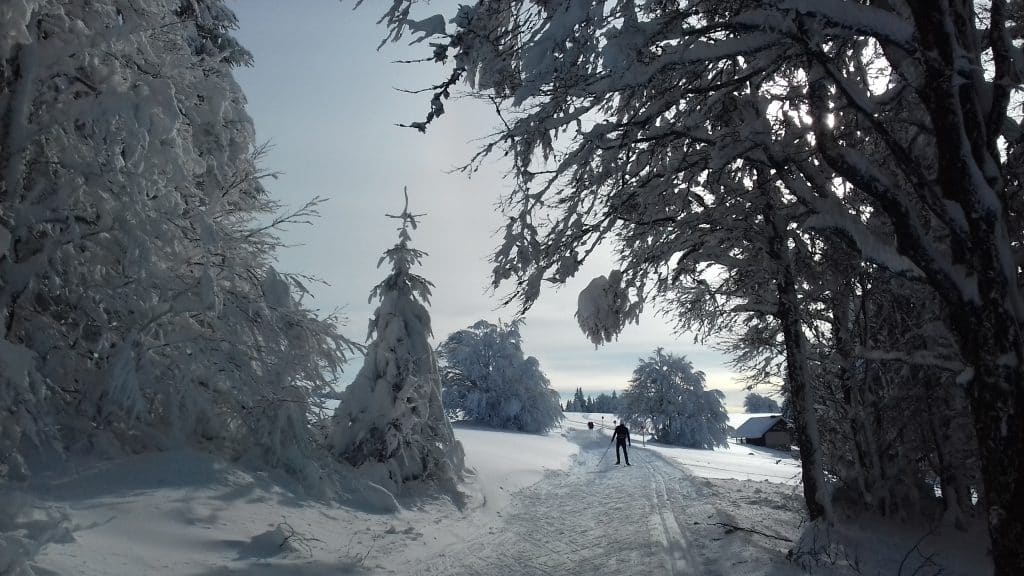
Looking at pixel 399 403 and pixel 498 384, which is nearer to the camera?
pixel 399 403

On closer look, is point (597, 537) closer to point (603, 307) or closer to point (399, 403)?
point (603, 307)

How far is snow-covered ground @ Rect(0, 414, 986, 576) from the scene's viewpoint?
16.6 ft

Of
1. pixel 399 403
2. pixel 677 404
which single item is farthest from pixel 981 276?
pixel 677 404

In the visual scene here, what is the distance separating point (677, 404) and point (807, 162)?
5057cm

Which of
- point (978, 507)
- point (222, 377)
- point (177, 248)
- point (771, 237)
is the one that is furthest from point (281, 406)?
point (978, 507)

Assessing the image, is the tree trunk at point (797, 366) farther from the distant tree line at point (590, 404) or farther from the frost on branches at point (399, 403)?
the distant tree line at point (590, 404)

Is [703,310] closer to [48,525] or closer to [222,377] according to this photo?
[222,377]

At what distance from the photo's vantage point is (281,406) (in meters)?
8.24

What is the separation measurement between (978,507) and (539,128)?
975 cm

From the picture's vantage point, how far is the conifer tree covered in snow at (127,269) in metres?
6.03

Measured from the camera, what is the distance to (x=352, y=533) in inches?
291

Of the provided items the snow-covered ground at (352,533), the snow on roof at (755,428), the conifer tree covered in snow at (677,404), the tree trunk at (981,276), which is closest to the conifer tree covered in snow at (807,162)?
the tree trunk at (981,276)

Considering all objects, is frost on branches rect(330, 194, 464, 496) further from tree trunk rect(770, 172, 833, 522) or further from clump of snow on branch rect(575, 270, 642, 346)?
tree trunk rect(770, 172, 833, 522)

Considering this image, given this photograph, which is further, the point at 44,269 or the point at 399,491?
the point at 399,491
